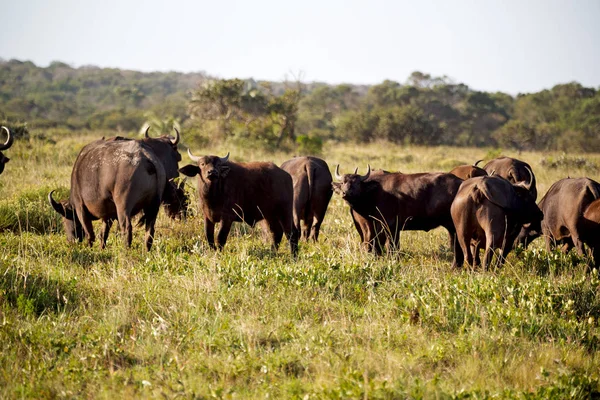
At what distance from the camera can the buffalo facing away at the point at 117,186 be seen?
26.7 ft

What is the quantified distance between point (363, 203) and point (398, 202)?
52 centimetres

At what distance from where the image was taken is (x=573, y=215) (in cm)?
878

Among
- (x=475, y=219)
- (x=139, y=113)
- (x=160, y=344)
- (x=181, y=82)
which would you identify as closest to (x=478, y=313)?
(x=475, y=219)

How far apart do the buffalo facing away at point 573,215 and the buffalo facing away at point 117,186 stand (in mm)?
5905

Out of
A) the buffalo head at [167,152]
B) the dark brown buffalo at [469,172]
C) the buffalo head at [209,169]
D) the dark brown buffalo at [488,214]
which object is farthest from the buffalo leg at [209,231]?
the dark brown buffalo at [469,172]

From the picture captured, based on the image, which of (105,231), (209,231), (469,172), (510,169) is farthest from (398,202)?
(105,231)

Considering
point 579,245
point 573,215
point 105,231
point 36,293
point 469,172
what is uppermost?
point 469,172

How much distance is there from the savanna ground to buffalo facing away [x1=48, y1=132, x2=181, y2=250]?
589 millimetres

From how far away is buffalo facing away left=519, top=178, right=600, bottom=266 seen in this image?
851cm

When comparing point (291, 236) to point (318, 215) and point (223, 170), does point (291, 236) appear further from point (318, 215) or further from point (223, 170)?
point (318, 215)

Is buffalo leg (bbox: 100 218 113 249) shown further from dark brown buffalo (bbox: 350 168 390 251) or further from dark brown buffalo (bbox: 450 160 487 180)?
dark brown buffalo (bbox: 450 160 487 180)

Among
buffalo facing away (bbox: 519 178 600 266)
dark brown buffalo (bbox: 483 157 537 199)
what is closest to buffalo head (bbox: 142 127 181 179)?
dark brown buffalo (bbox: 483 157 537 199)

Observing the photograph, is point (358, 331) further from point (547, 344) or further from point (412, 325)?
point (547, 344)

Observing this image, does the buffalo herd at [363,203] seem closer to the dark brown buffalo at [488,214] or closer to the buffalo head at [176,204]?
the dark brown buffalo at [488,214]
